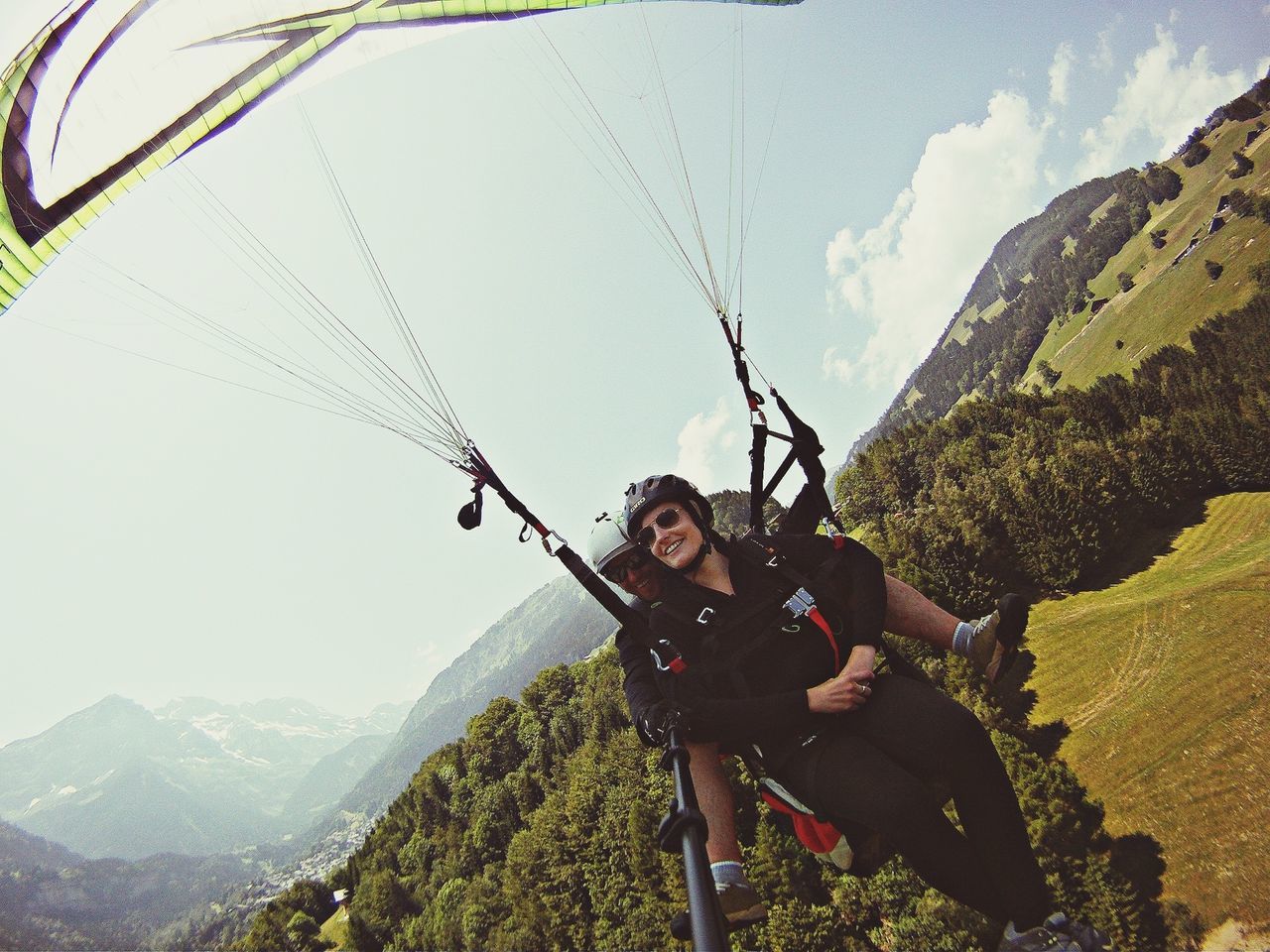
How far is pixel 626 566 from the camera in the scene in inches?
226

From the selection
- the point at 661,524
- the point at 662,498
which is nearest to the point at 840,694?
the point at 661,524

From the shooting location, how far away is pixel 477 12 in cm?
984

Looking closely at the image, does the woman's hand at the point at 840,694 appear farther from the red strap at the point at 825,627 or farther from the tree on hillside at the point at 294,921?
the tree on hillside at the point at 294,921

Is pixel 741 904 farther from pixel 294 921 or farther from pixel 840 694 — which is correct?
pixel 294 921

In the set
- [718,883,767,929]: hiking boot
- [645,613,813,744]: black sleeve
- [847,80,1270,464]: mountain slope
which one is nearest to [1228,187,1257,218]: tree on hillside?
[847,80,1270,464]: mountain slope

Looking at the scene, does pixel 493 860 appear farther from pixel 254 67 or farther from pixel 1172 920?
pixel 254 67

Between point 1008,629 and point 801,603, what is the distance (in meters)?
1.46

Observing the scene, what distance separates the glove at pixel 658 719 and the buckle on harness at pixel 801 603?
1125 millimetres

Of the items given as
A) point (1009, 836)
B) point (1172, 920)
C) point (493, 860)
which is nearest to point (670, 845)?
point (1009, 836)

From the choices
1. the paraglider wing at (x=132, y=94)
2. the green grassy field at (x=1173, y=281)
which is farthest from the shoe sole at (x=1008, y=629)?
the green grassy field at (x=1173, y=281)

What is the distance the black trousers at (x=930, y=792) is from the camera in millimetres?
3535

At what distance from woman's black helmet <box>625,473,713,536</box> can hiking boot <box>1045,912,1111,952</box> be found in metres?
3.40

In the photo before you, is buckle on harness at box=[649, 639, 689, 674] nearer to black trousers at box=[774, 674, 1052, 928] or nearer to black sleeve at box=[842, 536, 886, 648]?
black trousers at box=[774, 674, 1052, 928]

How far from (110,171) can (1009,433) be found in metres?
95.2
